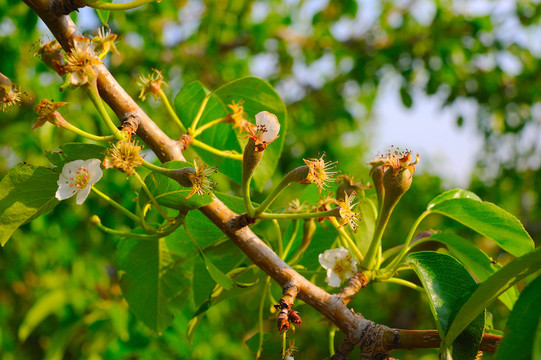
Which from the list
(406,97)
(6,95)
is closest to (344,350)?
(6,95)

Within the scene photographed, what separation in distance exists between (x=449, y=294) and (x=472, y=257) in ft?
0.56

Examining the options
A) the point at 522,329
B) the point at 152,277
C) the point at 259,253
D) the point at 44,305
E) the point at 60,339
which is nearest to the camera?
the point at 522,329

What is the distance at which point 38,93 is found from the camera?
201 cm

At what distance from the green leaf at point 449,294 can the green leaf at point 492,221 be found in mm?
115

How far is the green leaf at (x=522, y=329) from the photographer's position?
0.47 metres

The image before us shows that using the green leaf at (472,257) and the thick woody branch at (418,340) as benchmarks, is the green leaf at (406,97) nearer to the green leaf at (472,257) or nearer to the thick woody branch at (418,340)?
the green leaf at (472,257)

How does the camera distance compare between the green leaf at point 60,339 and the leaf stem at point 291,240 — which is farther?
the green leaf at point 60,339

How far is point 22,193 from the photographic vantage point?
70cm

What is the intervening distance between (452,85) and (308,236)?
113 inches

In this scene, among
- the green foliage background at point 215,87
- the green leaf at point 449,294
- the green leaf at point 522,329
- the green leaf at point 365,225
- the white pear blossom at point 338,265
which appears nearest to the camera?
the green leaf at point 522,329

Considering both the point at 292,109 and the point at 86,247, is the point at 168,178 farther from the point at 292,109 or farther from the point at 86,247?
the point at 292,109

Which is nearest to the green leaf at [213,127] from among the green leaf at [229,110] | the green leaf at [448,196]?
the green leaf at [229,110]

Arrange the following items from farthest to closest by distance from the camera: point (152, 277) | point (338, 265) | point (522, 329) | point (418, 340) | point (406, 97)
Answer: point (406, 97)
point (152, 277)
point (338, 265)
point (418, 340)
point (522, 329)

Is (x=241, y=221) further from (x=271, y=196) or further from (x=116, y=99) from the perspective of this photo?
(x=116, y=99)
